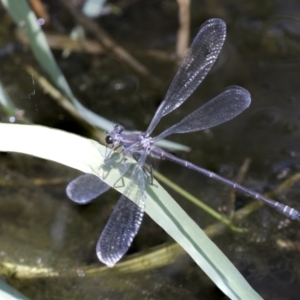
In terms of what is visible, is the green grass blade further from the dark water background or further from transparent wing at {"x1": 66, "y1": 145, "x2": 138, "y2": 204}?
the dark water background

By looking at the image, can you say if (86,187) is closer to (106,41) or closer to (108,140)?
(108,140)

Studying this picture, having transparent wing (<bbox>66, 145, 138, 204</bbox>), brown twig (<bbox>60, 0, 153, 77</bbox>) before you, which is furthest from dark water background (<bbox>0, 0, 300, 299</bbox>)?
transparent wing (<bbox>66, 145, 138, 204</bbox>)

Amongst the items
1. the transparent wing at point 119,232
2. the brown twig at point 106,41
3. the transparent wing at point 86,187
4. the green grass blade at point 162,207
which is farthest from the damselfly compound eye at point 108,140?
the brown twig at point 106,41

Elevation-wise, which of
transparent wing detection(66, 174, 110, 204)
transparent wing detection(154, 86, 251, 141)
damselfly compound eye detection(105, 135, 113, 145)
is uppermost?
transparent wing detection(154, 86, 251, 141)

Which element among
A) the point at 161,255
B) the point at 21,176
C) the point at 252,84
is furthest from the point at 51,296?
the point at 252,84

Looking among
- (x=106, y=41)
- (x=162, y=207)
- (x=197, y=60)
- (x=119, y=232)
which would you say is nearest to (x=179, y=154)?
(x=197, y=60)
